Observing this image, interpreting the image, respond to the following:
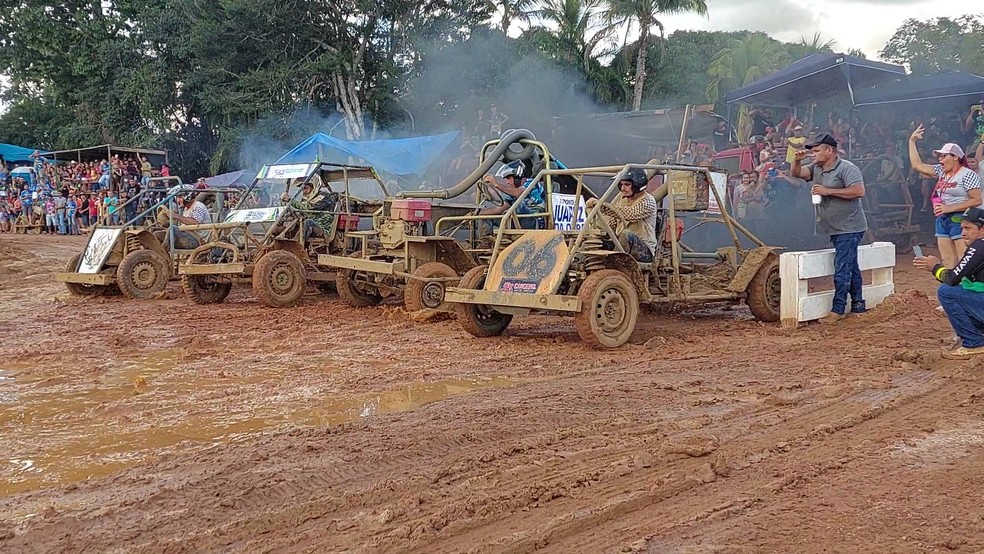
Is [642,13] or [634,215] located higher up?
[642,13]

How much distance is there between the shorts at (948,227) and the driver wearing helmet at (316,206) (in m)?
6.93

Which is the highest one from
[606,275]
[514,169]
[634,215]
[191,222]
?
[514,169]

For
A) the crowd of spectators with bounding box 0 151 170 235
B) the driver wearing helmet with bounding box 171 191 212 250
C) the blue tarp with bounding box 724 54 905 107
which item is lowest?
the driver wearing helmet with bounding box 171 191 212 250

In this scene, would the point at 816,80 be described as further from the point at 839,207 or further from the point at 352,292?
the point at 352,292

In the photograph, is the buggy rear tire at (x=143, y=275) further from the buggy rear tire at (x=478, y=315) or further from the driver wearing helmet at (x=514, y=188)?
the buggy rear tire at (x=478, y=315)

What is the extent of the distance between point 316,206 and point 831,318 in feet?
20.9

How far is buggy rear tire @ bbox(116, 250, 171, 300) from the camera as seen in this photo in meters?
10.8

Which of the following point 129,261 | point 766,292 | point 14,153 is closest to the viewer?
point 766,292

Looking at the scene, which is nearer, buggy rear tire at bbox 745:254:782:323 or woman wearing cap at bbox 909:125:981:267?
woman wearing cap at bbox 909:125:981:267

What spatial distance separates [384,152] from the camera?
1988 centimetres

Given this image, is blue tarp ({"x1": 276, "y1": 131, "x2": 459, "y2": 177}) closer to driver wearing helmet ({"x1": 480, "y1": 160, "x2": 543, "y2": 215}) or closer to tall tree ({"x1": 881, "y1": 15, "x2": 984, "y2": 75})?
driver wearing helmet ({"x1": 480, "y1": 160, "x2": 543, "y2": 215})

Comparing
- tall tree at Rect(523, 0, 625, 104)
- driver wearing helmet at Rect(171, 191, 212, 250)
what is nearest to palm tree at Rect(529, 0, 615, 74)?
tall tree at Rect(523, 0, 625, 104)

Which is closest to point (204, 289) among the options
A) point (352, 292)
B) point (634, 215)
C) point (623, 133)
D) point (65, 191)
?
point (352, 292)

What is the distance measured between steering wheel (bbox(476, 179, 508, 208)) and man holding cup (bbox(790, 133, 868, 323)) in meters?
3.12
